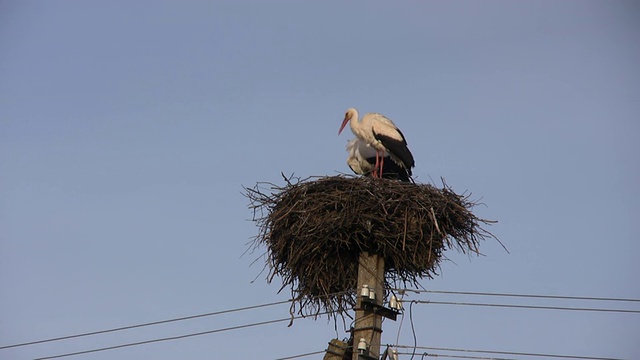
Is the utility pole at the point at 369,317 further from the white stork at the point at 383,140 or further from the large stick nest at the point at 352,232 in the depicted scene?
the white stork at the point at 383,140

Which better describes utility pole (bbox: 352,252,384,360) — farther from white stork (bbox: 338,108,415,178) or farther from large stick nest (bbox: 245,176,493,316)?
white stork (bbox: 338,108,415,178)

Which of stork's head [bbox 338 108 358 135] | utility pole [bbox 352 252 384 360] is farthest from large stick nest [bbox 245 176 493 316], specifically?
stork's head [bbox 338 108 358 135]

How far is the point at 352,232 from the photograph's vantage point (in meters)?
9.44

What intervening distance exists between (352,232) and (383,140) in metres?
3.49

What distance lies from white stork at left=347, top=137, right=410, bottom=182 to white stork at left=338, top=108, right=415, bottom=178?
0.06 metres

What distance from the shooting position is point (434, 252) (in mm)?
9836

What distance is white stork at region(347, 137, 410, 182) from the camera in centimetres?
1284

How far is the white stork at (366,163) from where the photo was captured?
12844mm

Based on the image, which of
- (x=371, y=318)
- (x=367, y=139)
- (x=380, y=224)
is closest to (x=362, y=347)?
(x=371, y=318)

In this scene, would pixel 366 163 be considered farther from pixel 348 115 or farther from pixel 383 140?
pixel 348 115

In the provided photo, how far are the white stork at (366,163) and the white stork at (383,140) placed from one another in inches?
2.3

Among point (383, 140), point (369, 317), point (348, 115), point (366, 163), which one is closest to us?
point (369, 317)

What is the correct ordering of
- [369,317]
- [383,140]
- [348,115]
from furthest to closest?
[348,115], [383,140], [369,317]

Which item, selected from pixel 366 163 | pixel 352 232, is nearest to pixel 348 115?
pixel 366 163
